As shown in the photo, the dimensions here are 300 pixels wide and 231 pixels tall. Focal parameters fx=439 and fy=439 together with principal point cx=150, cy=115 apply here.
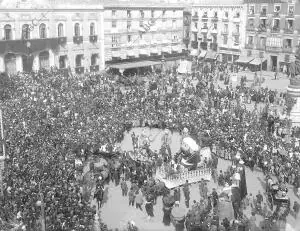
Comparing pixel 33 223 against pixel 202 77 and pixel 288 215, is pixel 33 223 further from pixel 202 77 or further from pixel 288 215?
pixel 202 77

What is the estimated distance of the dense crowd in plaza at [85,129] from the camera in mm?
A: 18141

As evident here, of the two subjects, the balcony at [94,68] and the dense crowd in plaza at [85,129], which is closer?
the dense crowd in plaza at [85,129]

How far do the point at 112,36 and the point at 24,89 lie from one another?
19.3m

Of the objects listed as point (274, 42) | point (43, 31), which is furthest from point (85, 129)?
point (274, 42)

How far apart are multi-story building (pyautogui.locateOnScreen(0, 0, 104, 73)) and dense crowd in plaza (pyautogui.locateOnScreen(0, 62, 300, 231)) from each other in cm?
401

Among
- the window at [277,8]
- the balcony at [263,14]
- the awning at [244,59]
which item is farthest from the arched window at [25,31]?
the window at [277,8]

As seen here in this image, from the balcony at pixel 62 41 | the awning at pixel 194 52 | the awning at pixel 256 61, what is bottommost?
the awning at pixel 256 61

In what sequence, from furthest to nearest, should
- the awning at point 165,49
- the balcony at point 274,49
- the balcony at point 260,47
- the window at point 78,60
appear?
the awning at point 165,49, the balcony at point 260,47, the balcony at point 274,49, the window at point 78,60

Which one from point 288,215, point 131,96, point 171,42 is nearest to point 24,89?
point 131,96

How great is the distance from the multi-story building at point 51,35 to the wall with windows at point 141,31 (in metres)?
1.84

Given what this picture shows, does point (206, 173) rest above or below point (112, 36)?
below

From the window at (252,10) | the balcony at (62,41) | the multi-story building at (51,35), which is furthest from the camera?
the window at (252,10)

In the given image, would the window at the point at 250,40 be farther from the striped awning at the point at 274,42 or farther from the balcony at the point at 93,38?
the balcony at the point at 93,38

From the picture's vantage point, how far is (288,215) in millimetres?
19859
